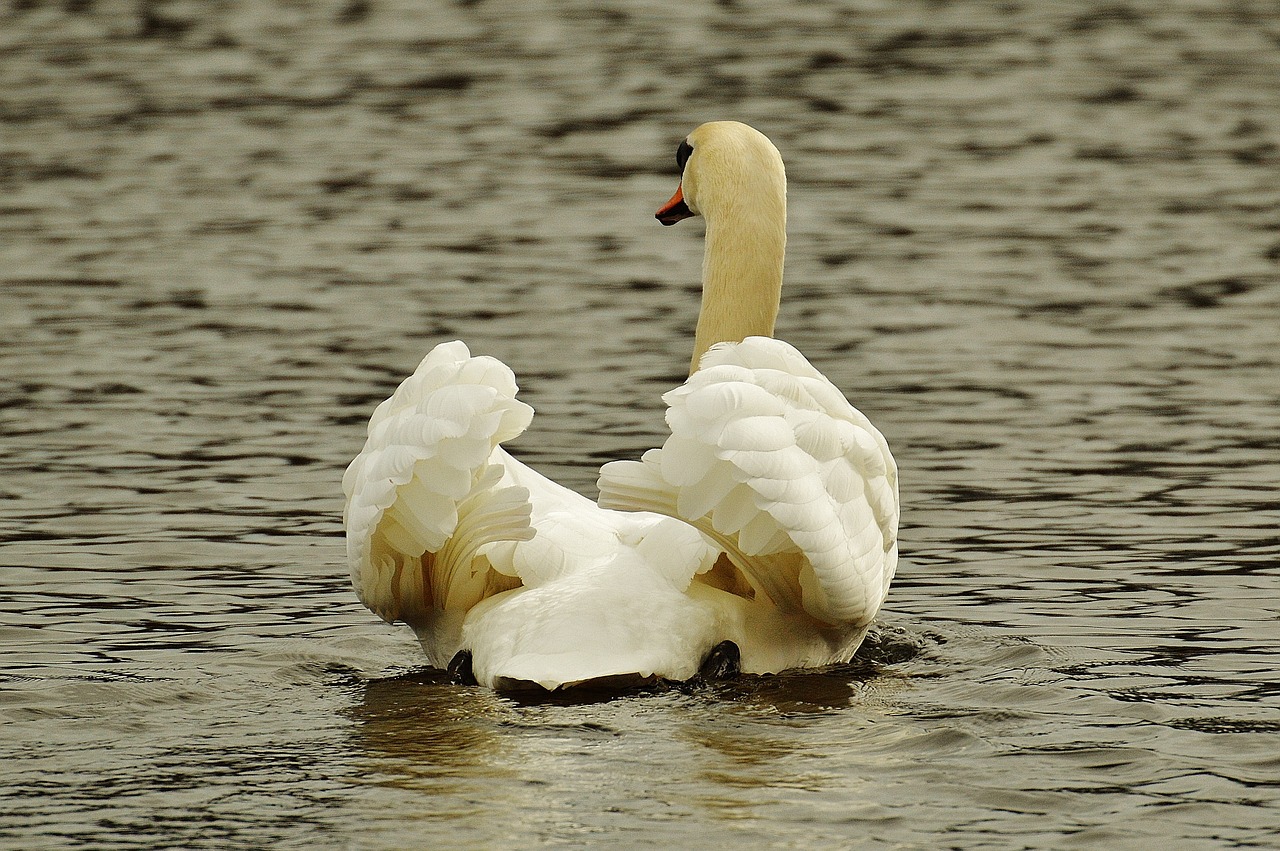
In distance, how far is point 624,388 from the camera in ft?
46.5

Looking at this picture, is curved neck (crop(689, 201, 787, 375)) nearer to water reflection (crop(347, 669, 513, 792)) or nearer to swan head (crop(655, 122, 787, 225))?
swan head (crop(655, 122, 787, 225))

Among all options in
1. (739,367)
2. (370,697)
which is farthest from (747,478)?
(370,697)

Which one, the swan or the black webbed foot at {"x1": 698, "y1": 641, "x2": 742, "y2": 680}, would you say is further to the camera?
the black webbed foot at {"x1": 698, "y1": 641, "x2": 742, "y2": 680}

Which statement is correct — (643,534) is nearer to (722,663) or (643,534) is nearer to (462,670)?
(722,663)

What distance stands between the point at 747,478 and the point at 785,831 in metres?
1.36

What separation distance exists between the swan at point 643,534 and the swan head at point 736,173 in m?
1.30

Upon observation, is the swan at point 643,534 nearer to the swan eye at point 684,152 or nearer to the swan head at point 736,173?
the swan head at point 736,173

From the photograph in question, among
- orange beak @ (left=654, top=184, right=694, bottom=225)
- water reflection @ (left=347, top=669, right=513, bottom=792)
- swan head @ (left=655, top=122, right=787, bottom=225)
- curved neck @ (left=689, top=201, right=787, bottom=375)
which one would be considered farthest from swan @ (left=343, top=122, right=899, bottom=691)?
orange beak @ (left=654, top=184, right=694, bottom=225)

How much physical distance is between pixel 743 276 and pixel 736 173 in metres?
0.45

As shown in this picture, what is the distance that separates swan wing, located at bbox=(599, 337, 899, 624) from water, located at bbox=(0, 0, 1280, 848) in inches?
18.0

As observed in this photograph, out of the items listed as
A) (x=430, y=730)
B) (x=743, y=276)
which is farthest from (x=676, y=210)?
(x=430, y=730)

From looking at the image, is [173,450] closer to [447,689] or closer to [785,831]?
[447,689]

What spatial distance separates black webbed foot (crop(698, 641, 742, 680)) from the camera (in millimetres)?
7727

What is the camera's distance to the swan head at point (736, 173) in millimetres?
8992
